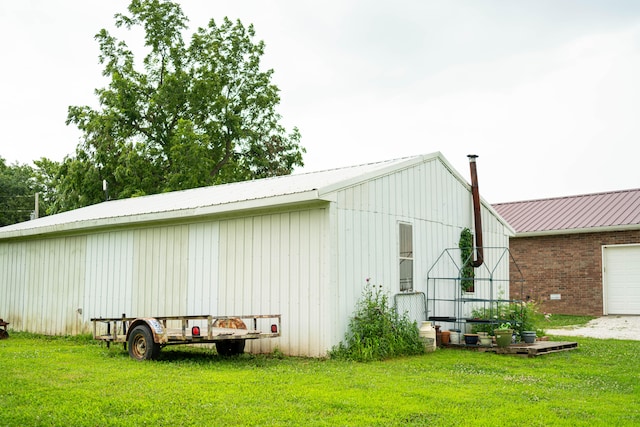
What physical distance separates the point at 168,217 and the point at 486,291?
7.71 meters

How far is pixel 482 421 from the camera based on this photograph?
20.9 ft

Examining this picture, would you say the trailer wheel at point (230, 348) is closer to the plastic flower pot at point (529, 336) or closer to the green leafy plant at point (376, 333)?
the green leafy plant at point (376, 333)

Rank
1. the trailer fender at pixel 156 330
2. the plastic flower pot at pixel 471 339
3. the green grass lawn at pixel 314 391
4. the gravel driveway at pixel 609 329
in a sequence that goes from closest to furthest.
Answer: the green grass lawn at pixel 314 391
the trailer fender at pixel 156 330
the plastic flower pot at pixel 471 339
the gravel driveway at pixel 609 329

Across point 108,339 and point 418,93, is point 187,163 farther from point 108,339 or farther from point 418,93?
point 108,339

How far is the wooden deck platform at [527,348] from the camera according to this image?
471 inches

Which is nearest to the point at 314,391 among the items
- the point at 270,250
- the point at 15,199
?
the point at 270,250

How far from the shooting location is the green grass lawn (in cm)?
650

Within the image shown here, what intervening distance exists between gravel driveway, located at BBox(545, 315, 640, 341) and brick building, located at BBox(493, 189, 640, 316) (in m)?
0.94

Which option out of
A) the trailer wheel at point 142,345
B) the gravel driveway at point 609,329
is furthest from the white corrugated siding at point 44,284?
the gravel driveway at point 609,329

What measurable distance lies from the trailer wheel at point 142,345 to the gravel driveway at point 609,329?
35.3ft

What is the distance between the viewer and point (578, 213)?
2377 centimetres

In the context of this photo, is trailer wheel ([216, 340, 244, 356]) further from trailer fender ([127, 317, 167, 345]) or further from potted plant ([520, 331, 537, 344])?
potted plant ([520, 331, 537, 344])

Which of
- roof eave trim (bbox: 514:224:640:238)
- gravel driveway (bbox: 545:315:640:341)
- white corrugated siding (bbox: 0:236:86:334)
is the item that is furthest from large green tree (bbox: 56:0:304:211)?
gravel driveway (bbox: 545:315:640:341)

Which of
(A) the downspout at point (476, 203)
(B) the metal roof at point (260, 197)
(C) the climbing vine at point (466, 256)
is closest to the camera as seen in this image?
(B) the metal roof at point (260, 197)
